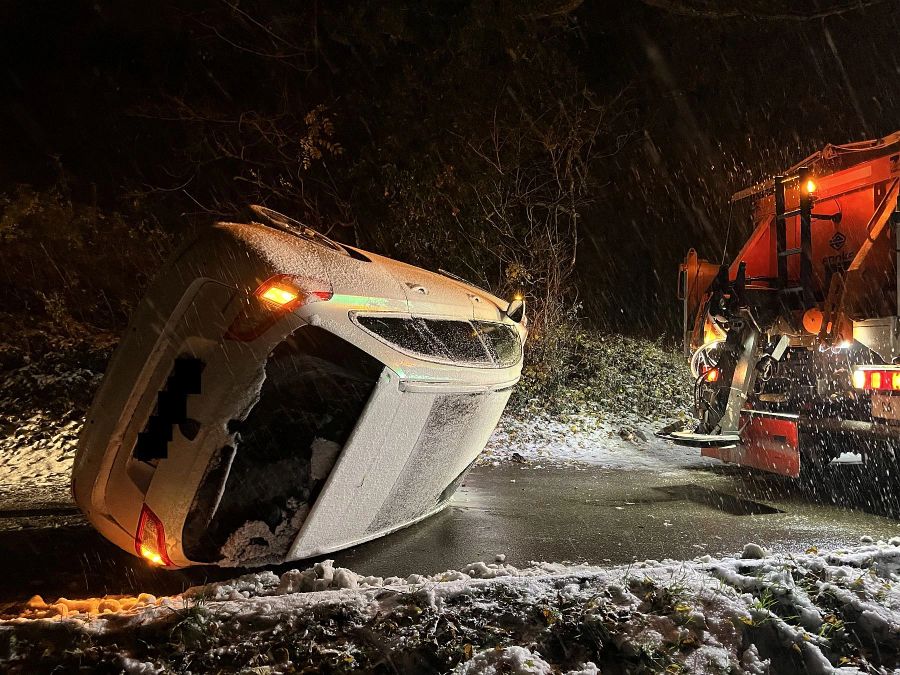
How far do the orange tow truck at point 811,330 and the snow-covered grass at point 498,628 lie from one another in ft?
9.58

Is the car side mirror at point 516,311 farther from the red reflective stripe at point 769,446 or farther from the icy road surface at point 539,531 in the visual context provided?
the red reflective stripe at point 769,446

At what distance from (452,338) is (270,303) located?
1.31 metres

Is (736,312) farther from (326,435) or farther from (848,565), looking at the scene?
(326,435)

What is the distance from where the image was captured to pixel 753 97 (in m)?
13.5

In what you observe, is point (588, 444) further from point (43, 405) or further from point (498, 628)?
point (43, 405)

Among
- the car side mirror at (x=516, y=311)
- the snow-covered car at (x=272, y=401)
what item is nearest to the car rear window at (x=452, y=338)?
the snow-covered car at (x=272, y=401)

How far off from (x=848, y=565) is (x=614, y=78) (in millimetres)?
11602

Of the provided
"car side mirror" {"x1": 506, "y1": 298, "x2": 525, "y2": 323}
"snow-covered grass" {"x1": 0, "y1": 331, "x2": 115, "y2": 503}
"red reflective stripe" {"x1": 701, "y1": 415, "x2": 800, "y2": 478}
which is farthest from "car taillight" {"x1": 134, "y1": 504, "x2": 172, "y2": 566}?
"red reflective stripe" {"x1": 701, "y1": 415, "x2": 800, "y2": 478}

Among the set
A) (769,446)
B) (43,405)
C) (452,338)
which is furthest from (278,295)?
(43,405)

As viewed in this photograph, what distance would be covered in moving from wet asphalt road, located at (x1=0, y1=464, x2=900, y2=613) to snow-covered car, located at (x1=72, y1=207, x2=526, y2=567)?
446 millimetres

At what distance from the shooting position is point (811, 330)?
635 cm

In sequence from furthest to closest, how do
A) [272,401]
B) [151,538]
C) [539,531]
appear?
[539,531] → [272,401] → [151,538]

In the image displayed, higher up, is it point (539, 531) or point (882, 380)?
point (882, 380)

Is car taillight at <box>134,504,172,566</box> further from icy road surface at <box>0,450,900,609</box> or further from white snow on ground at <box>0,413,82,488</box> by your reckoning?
white snow on ground at <box>0,413,82,488</box>
